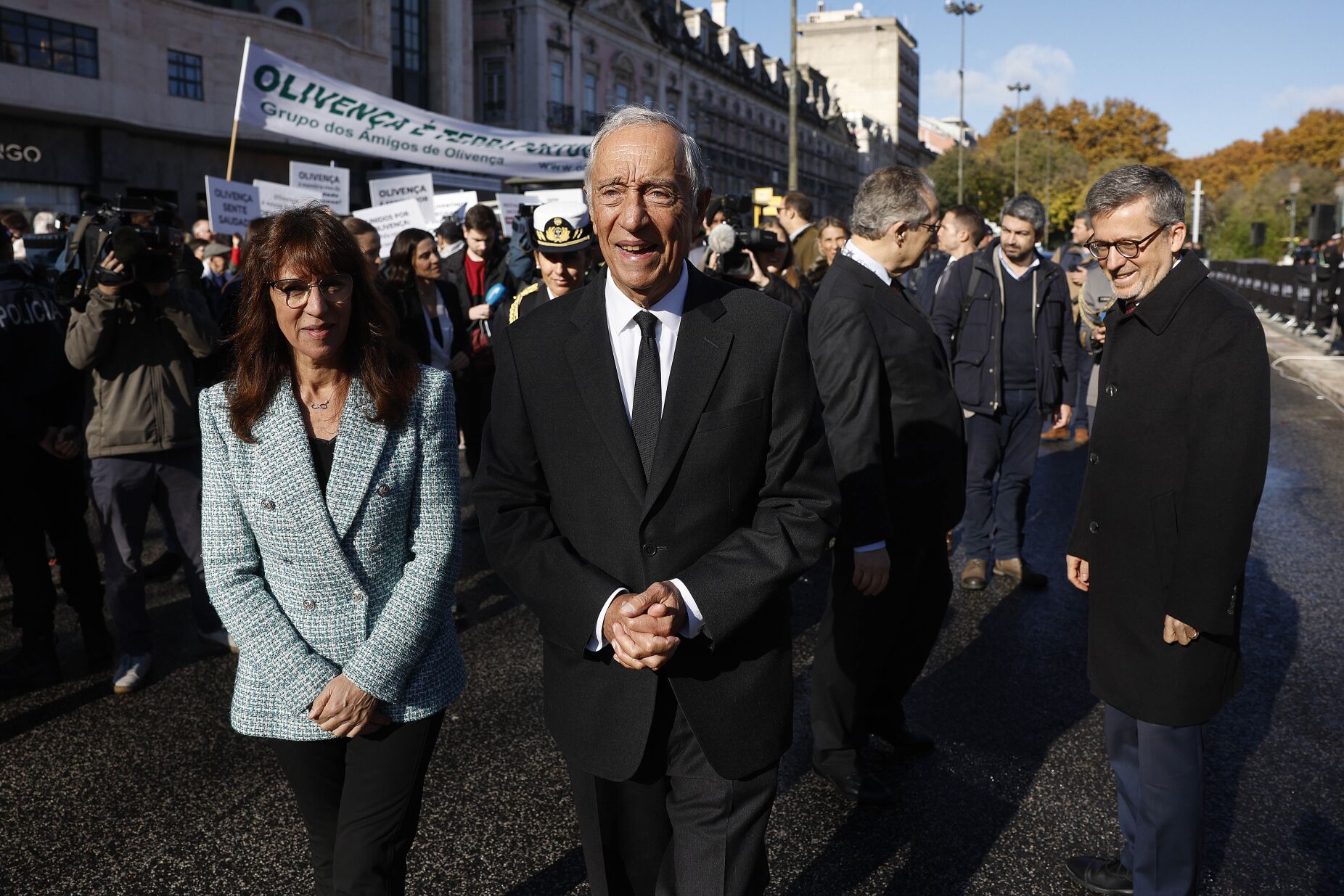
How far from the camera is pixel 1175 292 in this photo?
2863 mm

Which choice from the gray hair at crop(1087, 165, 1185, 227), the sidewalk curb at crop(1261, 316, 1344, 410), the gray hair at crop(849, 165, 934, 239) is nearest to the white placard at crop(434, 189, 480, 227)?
the sidewalk curb at crop(1261, 316, 1344, 410)

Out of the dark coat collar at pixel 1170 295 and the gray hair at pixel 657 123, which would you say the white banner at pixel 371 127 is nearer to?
the gray hair at pixel 657 123

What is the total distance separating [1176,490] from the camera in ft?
9.28

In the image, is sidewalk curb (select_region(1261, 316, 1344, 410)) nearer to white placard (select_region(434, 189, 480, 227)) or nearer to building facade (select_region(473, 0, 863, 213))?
white placard (select_region(434, 189, 480, 227))

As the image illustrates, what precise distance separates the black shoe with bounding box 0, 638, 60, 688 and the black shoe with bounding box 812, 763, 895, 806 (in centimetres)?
356

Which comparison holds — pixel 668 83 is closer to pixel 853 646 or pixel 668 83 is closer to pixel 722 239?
pixel 722 239

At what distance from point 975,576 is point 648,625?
15.7 ft

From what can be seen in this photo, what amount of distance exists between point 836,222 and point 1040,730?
15.7 ft

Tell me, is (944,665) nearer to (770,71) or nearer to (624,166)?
(624,166)

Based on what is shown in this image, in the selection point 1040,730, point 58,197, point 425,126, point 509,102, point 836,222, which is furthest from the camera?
point 509,102

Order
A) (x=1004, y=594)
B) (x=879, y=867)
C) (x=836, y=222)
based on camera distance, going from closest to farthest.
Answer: (x=879, y=867) → (x=1004, y=594) → (x=836, y=222)

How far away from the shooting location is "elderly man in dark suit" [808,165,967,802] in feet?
11.8

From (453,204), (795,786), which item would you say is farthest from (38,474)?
(453,204)

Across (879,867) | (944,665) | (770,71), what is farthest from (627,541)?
(770,71)
